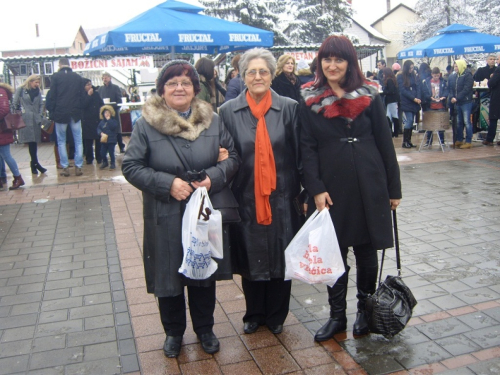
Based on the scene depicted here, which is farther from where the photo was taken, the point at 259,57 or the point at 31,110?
the point at 31,110

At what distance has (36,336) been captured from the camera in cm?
387

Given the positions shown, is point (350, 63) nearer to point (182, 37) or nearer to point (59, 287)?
point (59, 287)

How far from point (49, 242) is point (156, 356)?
10.4 feet

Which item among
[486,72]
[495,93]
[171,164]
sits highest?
[486,72]

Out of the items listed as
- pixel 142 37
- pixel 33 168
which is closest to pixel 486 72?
pixel 142 37

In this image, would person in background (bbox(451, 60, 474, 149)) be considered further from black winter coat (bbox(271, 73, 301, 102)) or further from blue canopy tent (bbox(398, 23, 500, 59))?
black winter coat (bbox(271, 73, 301, 102))

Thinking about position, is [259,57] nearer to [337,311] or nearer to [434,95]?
[337,311]

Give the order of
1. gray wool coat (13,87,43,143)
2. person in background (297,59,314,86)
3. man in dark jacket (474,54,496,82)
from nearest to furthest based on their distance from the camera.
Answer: person in background (297,59,314,86) < gray wool coat (13,87,43,143) < man in dark jacket (474,54,496,82)

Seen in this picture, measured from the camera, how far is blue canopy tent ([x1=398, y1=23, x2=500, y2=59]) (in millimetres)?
12566

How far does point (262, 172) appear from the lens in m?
3.41

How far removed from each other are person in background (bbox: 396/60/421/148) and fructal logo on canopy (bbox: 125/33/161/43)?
5803mm

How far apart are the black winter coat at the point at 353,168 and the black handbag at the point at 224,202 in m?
0.47

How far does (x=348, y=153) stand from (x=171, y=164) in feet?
3.53

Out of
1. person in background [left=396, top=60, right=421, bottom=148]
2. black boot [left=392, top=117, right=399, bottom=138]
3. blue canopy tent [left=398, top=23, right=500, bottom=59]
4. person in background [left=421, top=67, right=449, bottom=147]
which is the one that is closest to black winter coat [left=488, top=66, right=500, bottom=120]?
person in background [left=421, top=67, right=449, bottom=147]
